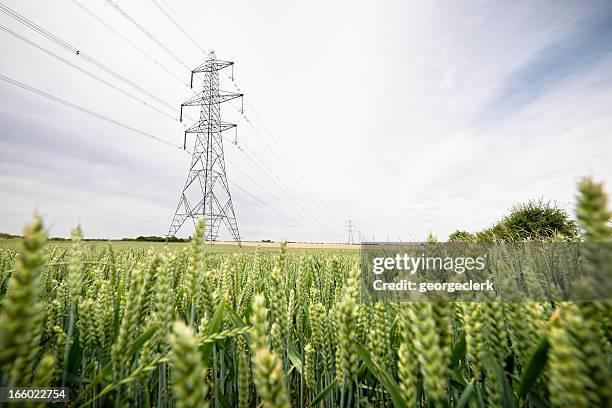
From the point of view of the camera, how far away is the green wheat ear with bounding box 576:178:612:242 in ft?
1.72

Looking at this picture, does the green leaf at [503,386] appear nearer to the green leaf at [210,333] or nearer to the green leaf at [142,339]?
the green leaf at [210,333]

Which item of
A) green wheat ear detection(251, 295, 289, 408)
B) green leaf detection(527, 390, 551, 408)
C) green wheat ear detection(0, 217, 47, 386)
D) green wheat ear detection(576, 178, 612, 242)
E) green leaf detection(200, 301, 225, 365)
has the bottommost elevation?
green leaf detection(527, 390, 551, 408)

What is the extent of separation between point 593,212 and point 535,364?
48 centimetres

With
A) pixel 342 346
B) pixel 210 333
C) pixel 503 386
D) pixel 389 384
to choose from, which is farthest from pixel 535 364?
pixel 210 333

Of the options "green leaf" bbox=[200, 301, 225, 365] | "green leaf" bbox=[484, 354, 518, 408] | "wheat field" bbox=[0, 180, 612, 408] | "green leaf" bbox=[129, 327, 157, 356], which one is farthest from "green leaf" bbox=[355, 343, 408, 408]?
→ "green leaf" bbox=[129, 327, 157, 356]

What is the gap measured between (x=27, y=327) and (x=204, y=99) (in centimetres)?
2751

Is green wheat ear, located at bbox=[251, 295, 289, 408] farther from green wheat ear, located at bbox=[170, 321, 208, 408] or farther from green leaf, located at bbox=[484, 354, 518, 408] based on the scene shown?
green leaf, located at bbox=[484, 354, 518, 408]

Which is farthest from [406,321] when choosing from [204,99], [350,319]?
[204,99]

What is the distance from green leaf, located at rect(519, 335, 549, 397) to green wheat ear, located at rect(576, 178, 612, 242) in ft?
1.13

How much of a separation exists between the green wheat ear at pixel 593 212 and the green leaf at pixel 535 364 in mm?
343

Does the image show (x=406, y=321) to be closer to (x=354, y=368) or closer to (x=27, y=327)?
(x=354, y=368)

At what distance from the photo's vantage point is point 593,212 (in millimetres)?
547

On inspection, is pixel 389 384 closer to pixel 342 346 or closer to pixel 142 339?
pixel 342 346

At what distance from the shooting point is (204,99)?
24.6m
